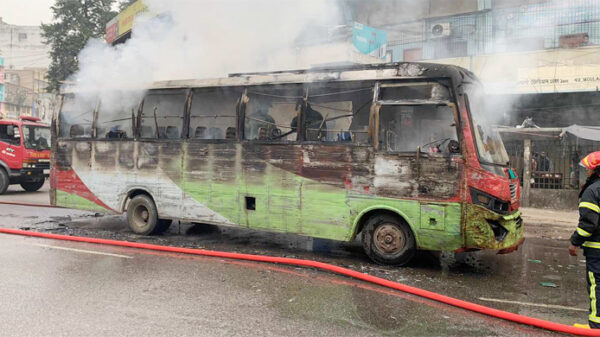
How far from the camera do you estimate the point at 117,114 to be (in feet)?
28.9

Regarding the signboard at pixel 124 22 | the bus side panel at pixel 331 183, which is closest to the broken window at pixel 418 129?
the bus side panel at pixel 331 183

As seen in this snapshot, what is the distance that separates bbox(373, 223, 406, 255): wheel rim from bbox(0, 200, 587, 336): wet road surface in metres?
0.27

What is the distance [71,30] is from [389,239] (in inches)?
1396

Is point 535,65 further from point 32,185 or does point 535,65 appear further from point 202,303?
point 32,185

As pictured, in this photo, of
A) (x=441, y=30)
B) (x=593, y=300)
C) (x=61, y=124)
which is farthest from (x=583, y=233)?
(x=441, y=30)

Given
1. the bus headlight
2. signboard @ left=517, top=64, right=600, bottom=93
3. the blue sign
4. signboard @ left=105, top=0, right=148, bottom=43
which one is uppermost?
signboard @ left=105, top=0, right=148, bottom=43

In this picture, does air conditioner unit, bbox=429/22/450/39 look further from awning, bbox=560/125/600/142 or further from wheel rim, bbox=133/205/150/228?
wheel rim, bbox=133/205/150/228

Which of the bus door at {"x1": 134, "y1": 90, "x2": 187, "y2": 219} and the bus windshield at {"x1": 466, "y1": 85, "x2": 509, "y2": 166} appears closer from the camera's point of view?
the bus windshield at {"x1": 466, "y1": 85, "x2": 509, "y2": 166}

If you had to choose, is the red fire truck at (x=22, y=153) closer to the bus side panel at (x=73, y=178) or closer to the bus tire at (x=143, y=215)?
the bus side panel at (x=73, y=178)

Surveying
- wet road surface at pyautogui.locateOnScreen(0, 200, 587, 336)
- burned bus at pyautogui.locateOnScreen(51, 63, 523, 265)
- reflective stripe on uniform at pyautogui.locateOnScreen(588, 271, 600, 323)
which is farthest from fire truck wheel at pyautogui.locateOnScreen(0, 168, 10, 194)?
reflective stripe on uniform at pyautogui.locateOnScreen(588, 271, 600, 323)

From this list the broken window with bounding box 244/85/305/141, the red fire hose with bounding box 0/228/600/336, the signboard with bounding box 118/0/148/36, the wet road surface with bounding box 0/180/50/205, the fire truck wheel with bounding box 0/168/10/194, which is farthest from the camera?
the signboard with bounding box 118/0/148/36

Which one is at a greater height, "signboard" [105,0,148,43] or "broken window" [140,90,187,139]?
"signboard" [105,0,148,43]

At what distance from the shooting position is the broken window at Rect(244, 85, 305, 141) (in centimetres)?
704

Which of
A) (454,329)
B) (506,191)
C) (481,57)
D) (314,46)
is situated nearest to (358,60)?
(314,46)
